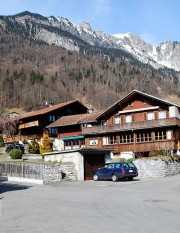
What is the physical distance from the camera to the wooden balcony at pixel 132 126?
4906 centimetres

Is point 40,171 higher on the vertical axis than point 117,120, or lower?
lower

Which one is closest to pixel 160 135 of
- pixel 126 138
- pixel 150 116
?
pixel 150 116

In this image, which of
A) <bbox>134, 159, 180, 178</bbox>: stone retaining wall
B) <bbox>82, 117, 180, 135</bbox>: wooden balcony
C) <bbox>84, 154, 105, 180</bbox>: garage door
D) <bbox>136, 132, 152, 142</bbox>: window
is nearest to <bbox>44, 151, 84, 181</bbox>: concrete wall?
<bbox>84, 154, 105, 180</bbox>: garage door

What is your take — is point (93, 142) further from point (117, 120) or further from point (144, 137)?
point (144, 137)

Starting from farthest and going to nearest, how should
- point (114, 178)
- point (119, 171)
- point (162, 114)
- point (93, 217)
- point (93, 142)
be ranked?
point (93, 142) → point (162, 114) → point (114, 178) → point (119, 171) → point (93, 217)

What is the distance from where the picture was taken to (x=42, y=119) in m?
70.9

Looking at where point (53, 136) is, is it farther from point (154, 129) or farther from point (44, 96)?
point (44, 96)

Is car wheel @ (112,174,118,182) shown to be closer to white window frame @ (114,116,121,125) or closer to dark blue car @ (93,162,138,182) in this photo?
dark blue car @ (93,162,138,182)

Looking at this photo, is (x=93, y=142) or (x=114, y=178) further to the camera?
(x=93, y=142)

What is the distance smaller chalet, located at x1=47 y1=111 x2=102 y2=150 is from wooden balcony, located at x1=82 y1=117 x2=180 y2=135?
→ 6.94 feet

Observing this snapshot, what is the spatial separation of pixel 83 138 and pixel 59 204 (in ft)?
140

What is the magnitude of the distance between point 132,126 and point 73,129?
12.4 meters

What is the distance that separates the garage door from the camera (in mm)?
38000

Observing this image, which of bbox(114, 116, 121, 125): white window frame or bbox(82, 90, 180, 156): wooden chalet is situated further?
bbox(114, 116, 121, 125): white window frame
